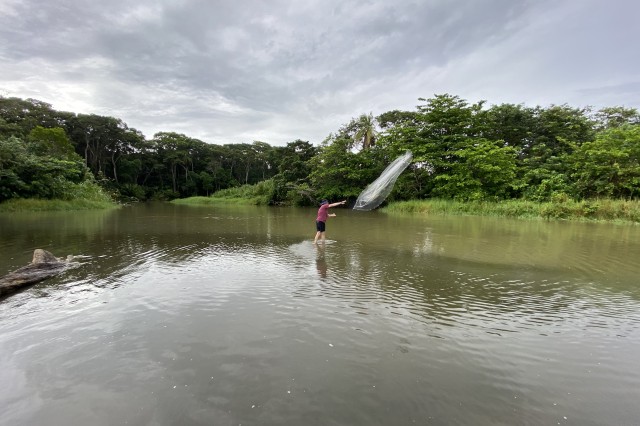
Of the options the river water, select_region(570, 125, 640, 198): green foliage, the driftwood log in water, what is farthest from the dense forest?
the driftwood log in water

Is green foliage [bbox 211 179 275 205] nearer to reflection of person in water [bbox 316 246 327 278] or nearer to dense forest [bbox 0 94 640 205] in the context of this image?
dense forest [bbox 0 94 640 205]

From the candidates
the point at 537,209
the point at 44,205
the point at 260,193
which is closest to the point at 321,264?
the point at 537,209

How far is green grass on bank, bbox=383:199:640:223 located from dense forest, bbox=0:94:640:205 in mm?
1442

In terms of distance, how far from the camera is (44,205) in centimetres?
2631

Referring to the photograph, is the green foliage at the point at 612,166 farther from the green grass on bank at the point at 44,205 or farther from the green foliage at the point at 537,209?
the green grass on bank at the point at 44,205

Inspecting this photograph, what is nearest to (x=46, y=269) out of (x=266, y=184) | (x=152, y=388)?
(x=152, y=388)

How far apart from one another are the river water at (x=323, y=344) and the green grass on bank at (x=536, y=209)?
15356mm

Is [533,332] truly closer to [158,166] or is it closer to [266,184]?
[266,184]

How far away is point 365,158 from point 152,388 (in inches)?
1352

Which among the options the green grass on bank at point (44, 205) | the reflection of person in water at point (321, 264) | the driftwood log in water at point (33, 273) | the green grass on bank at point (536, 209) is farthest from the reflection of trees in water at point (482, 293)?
the green grass on bank at point (44, 205)

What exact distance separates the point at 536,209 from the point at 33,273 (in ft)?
85.7

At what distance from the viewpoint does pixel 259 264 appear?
8.95 metres

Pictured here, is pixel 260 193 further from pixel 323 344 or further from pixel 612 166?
pixel 323 344

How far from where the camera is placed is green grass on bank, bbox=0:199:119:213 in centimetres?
2412
